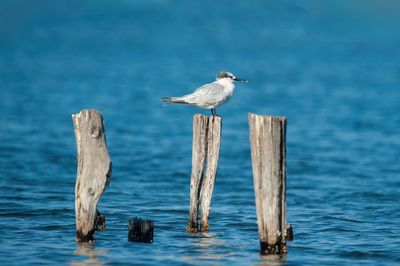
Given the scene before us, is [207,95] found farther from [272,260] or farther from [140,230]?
[272,260]

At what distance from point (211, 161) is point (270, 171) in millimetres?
2123

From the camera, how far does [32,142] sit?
1025 inches

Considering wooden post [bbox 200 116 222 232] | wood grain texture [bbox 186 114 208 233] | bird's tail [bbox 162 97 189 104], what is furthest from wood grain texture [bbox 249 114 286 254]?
bird's tail [bbox 162 97 189 104]

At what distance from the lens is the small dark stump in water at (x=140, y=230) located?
10.4 metres

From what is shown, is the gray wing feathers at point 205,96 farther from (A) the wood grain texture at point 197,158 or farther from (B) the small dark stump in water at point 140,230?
(B) the small dark stump in water at point 140,230

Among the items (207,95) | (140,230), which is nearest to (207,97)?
(207,95)

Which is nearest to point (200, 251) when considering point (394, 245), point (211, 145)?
point (211, 145)

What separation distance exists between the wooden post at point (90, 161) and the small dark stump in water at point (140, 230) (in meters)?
0.83

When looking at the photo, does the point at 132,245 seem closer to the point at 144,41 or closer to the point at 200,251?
the point at 200,251

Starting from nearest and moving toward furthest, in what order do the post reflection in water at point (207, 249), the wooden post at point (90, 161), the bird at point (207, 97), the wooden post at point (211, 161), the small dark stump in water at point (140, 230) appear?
the wooden post at point (90, 161) → the post reflection in water at point (207, 249) → the small dark stump in water at point (140, 230) → the wooden post at point (211, 161) → the bird at point (207, 97)

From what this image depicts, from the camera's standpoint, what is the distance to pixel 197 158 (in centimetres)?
1086

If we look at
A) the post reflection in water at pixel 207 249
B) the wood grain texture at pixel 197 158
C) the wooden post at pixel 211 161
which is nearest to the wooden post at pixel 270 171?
the post reflection in water at pixel 207 249

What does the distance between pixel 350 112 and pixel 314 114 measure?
255cm

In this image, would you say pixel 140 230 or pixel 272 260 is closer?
pixel 272 260
